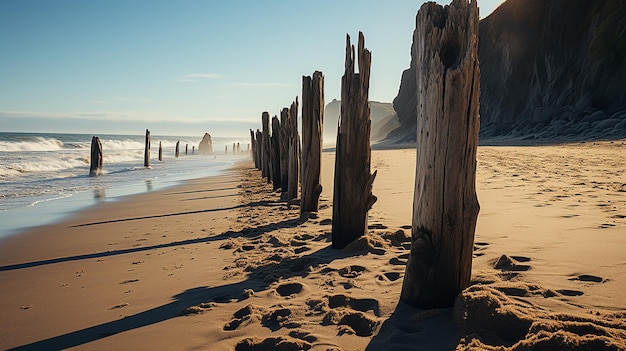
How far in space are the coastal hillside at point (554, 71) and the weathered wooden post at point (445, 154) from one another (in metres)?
18.8

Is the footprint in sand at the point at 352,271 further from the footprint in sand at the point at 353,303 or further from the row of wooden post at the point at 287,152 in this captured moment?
the row of wooden post at the point at 287,152

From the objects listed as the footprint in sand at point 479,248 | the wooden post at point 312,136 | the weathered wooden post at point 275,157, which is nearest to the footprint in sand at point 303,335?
the footprint in sand at point 479,248

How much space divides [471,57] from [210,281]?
10.4ft

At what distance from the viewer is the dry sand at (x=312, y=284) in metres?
2.75

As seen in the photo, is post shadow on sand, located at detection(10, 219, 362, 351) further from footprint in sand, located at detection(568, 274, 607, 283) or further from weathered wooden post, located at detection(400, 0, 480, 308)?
footprint in sand, located at detection(568, 274, 607, 283)

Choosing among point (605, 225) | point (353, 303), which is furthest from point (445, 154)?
point (605, 225)

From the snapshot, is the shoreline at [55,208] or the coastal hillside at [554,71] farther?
the coastal hillside at [554,71]

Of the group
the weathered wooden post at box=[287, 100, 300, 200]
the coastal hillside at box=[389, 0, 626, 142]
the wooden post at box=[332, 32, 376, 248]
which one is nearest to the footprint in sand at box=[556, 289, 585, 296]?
the wooden post at box=[332, 32, 376, 248]

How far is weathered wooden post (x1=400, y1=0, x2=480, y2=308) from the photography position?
288 centimetres

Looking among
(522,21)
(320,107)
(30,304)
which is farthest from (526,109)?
(30,304)

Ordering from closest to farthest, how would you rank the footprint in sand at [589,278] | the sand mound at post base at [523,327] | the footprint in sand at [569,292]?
1. the sand mound at post base at [523,327]
2. the footprint in sand at [569,292]
3. the footprint in sand at [589,278]

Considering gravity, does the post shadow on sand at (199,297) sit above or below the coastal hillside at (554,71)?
below

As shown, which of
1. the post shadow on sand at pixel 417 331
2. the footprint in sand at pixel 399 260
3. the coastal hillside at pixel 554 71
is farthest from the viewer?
the coastal hillside at pixel 554 71

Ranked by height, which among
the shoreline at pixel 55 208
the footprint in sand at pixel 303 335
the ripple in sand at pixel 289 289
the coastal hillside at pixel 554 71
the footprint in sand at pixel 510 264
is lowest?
the shoreline at pixel 55 208
